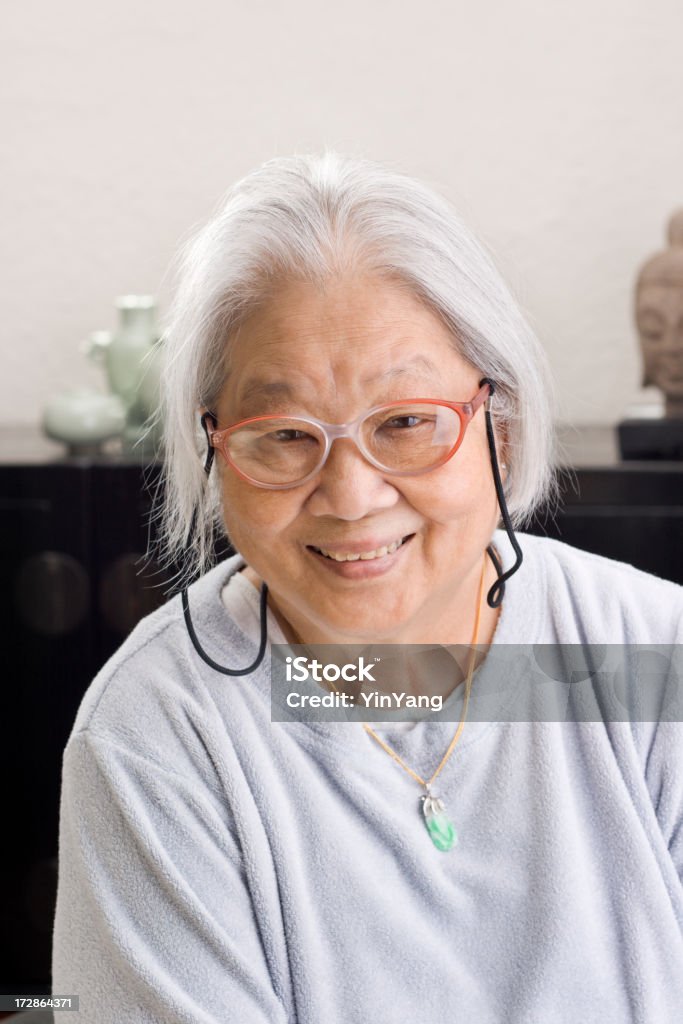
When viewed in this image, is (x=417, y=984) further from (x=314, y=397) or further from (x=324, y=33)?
(x=324, y=33)

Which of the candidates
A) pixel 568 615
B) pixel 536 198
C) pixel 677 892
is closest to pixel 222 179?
pixel 536 198

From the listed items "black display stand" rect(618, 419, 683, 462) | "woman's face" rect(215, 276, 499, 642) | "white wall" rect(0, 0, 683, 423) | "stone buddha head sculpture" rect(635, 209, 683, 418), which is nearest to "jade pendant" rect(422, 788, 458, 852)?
"woman's face" rect(215, 276, 499, 642)

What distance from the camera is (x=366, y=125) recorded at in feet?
9.39

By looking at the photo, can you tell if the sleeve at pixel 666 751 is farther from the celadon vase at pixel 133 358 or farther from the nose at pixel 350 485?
the celadon vase at pixel 133 358

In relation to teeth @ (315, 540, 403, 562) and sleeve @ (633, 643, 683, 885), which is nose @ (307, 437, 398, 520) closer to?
teeth @ (315, 540, 403, 562)

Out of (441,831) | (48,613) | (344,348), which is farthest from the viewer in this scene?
(48,613)

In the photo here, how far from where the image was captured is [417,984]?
1.07 m

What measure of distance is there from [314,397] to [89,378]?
217 centimetres

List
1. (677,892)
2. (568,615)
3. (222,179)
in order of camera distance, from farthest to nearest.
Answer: (222,179) < (568,615) < (677,892)

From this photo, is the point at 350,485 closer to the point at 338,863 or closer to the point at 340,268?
the point at 340,268

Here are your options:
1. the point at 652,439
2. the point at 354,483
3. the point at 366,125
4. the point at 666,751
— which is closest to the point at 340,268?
the point at 354,483

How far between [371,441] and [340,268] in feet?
0.51

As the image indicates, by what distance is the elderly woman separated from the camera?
3.32 feet

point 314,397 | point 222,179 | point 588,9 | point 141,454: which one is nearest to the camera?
point 314,397
